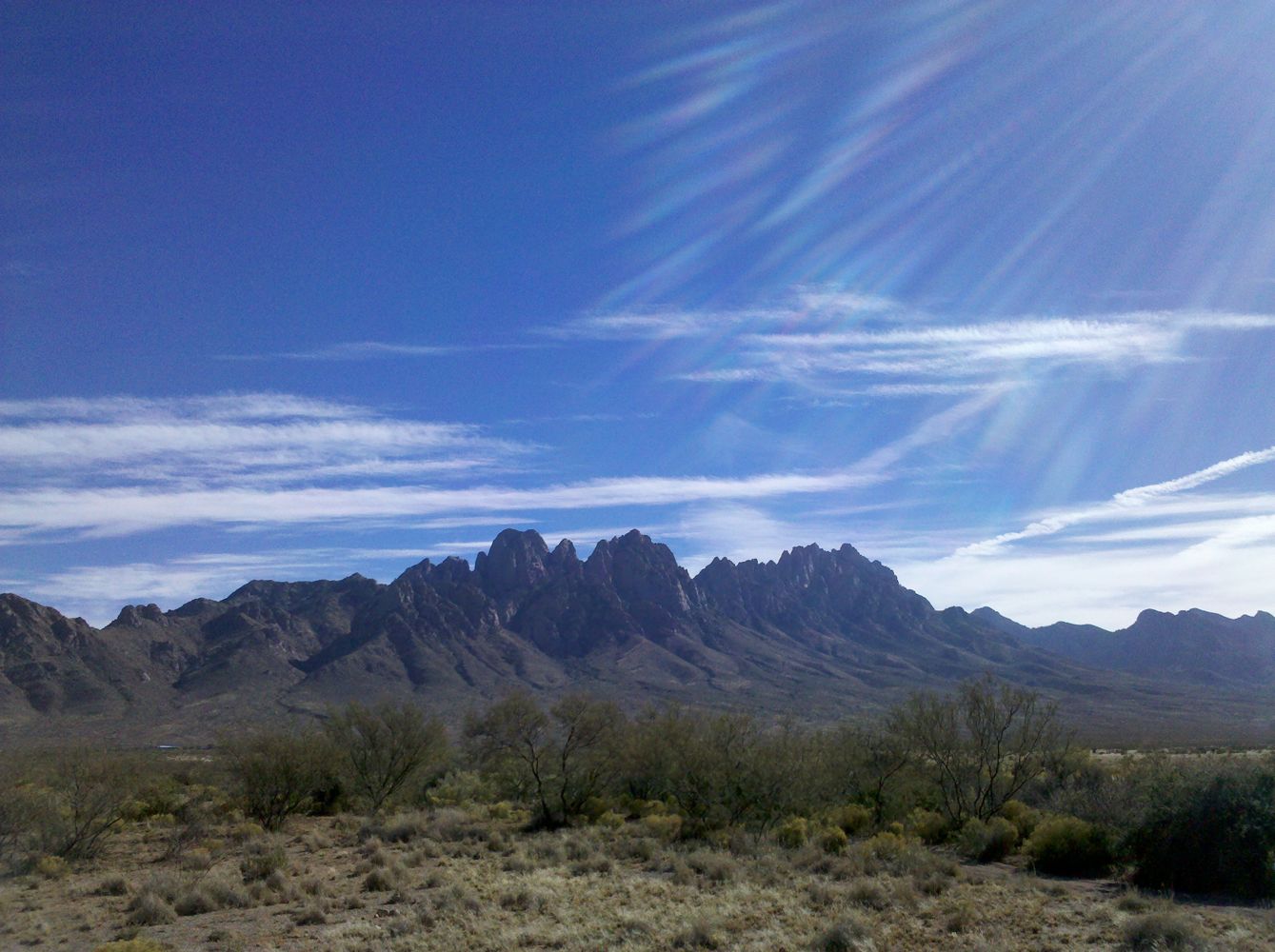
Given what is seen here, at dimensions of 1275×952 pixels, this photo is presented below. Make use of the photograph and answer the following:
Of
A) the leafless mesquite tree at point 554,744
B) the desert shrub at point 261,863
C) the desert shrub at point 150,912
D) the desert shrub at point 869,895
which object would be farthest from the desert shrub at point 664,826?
the desert shrub at point 150,912

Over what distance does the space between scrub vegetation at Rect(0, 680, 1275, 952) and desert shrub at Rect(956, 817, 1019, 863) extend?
3.4 inches

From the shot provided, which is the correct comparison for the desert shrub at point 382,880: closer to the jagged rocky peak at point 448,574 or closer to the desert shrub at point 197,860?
the desert shrub at point 197,860

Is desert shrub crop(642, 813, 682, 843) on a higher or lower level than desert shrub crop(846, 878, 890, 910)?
lower

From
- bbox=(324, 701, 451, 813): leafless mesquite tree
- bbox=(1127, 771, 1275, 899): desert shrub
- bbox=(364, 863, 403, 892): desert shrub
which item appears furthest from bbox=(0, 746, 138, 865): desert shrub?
bbox=(1127, 771, 1275, 899): desert shrub

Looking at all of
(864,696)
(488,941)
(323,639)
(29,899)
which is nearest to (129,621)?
(323,639)

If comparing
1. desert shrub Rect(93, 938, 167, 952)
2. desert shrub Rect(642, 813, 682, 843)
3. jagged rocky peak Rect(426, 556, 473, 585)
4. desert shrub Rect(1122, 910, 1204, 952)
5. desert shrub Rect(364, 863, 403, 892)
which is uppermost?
jagged rocky peak Rect(426, 556, 473, 585)

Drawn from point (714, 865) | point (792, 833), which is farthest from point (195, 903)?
point (792, 833)

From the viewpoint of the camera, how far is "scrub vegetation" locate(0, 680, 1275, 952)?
18266 millimetres

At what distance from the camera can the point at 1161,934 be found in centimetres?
1606

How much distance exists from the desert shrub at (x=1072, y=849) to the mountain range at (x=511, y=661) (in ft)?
200

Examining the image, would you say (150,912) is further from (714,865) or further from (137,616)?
(137,616)

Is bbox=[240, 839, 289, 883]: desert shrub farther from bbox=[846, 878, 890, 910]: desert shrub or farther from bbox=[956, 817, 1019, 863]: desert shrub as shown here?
bbox=[956, 817, 1019, 863]: desert shrub

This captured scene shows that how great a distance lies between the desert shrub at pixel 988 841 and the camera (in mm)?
27641

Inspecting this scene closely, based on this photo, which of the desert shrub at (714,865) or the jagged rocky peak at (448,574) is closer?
the desert shrub at (714,865)
